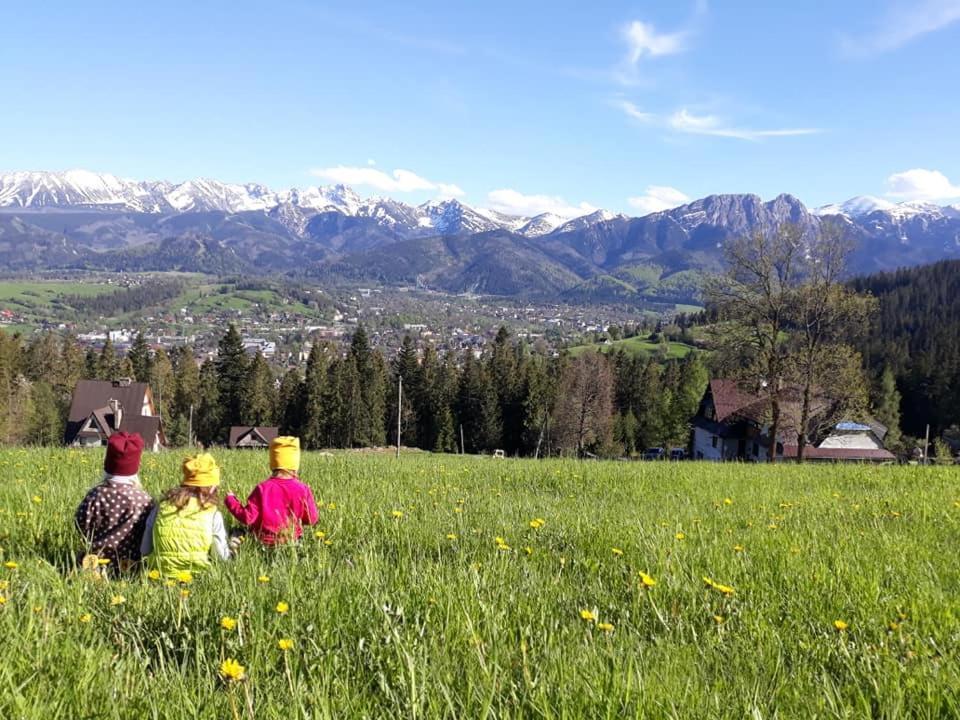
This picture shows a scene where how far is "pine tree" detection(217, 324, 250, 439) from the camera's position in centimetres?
7362

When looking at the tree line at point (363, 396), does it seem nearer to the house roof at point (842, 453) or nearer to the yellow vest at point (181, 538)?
the house roof at point (842, 453)

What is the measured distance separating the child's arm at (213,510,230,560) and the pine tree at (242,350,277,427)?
72.5 meters

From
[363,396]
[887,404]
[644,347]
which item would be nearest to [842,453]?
[887,404]

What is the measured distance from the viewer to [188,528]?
188 inches

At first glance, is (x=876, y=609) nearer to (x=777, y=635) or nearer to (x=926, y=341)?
(x=777, y=635)

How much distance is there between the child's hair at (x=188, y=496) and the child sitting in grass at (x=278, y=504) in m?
0.35

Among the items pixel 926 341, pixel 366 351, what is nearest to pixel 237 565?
pixel 366 351

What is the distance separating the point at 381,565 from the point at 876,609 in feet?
9.71

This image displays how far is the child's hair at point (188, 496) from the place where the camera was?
4883 millimetres

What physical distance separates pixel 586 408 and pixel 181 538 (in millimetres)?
60871

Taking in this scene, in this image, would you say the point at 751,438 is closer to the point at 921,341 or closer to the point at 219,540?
the point at 219,540

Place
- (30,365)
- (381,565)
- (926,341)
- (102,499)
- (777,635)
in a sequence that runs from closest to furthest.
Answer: (777,635), (381,565), (102,499), (30,365), (926,341)

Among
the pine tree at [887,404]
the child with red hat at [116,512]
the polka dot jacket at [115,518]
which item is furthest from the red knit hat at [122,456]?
the pine tree at [887,404]

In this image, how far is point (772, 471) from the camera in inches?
530
